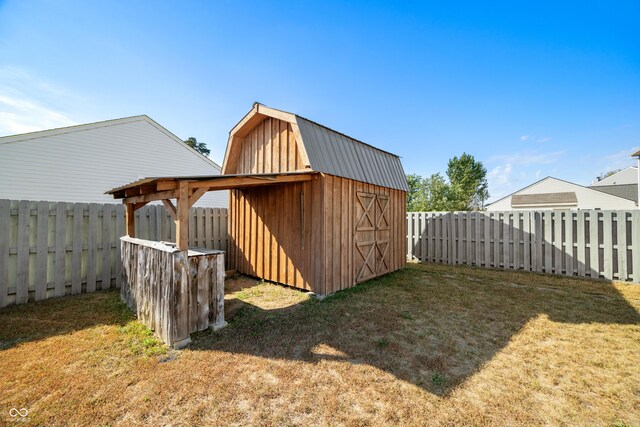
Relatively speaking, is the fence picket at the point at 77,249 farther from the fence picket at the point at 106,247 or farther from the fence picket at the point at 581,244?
the fence picket at the point at 581,244

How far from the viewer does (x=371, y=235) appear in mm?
7293

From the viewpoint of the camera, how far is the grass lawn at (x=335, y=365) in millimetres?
2281

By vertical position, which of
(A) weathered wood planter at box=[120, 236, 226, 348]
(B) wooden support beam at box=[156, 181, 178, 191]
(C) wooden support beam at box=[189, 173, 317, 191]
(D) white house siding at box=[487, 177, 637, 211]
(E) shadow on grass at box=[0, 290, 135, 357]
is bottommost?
(E) shadow on grass at box=[0, 290, 135, 357]

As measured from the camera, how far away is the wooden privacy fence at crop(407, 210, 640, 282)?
7082 millimetres

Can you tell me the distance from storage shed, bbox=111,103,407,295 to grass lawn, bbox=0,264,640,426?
121cm

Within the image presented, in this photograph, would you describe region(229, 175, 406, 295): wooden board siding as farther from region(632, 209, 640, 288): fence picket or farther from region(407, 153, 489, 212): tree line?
region(407, 153, 489, 212): tree line

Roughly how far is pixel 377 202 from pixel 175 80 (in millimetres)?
8300

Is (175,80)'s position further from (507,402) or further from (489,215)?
(489,215)

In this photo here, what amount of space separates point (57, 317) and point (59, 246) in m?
Result: 1.95

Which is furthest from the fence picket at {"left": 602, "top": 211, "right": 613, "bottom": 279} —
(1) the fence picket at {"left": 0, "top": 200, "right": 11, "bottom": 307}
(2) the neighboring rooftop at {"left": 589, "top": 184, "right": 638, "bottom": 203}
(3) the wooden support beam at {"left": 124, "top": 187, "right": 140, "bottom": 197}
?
(2) the neighboring rooftop at {"left": 589, "top": 184, "right": 638, "bottom": 203}

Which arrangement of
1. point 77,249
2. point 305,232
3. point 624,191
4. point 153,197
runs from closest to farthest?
1. point 153,197
2. point 77,249
3. point 305,232
4. point 624,191

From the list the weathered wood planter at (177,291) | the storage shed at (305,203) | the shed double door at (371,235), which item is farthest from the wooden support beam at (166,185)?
the shed double door at (371,235)

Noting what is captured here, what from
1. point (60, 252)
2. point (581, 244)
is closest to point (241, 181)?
point (60, 252)

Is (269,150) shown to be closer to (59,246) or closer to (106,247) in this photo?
(106,247)
